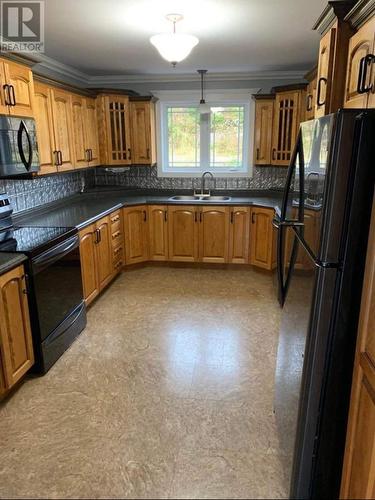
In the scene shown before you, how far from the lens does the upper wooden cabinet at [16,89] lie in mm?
2510

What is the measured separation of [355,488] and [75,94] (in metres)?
3.98

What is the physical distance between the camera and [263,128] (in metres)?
4.46

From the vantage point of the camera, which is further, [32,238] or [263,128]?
[263,128]

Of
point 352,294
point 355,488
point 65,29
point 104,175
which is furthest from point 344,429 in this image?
point 104,175

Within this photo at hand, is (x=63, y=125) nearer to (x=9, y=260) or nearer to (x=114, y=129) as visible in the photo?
(x=114, y=129)

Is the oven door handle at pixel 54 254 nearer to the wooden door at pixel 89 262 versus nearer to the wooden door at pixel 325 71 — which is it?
the wooden door at pixel 89 262

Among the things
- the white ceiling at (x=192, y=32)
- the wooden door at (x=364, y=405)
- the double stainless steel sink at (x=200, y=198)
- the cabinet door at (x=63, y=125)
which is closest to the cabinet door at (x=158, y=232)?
the double stainless steel sink at (x=200, y=198)

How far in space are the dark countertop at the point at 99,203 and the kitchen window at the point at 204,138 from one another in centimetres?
35

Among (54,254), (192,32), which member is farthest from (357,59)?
(54,254)

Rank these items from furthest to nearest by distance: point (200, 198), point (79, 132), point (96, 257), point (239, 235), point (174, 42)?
point (200, 198) < point (239, 235) < point (79, 132) < point (96, 257) < point (174, 42)

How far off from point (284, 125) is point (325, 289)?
3.43 metres

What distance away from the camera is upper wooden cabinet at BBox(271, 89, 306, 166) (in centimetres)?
410

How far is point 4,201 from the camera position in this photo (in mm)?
2795

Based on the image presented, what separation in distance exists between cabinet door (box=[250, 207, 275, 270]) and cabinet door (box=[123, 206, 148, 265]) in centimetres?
131
